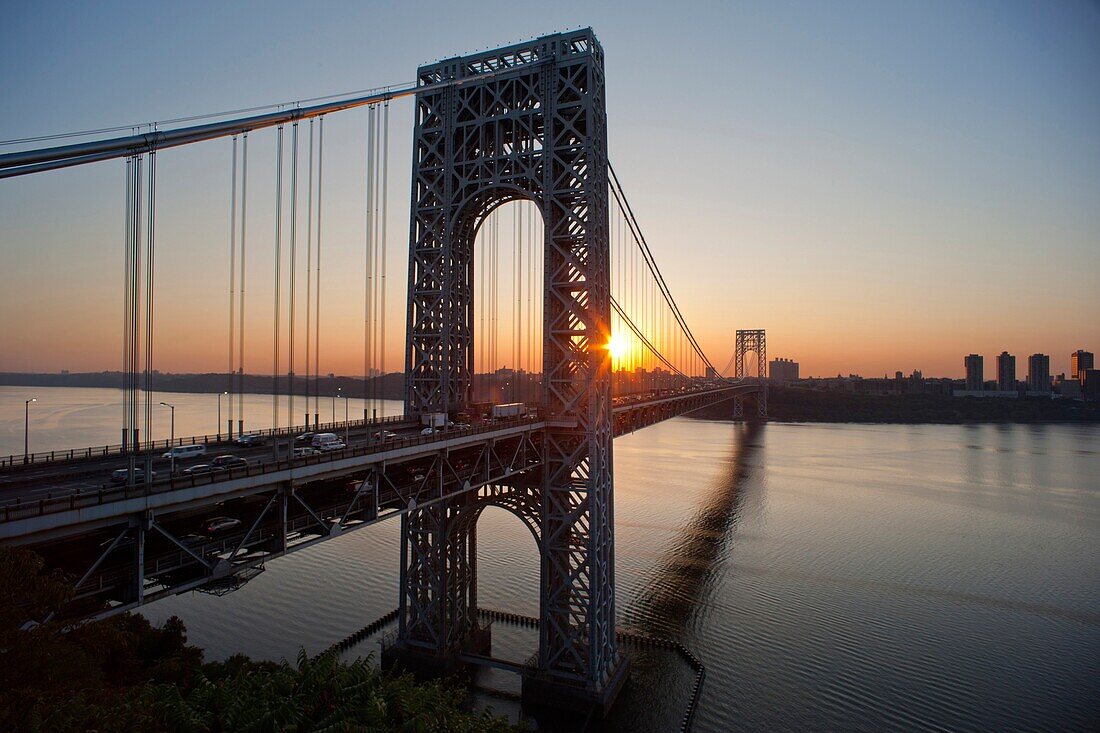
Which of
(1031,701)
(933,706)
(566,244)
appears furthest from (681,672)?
(566,244)

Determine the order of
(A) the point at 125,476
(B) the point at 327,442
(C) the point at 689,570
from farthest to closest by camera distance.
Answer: (C) the point at 689,570 → (B) the point at 327,442 → (A) the point at 125,476

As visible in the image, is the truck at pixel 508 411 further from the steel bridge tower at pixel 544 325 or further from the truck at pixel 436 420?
the truck at pixel 436 420

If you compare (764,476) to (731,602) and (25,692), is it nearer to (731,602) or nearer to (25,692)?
(731,602)

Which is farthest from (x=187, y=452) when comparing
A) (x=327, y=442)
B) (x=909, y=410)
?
(x=909, y=410)

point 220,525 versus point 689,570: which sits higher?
point 220,525

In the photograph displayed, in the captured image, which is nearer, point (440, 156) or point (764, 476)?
point (440, 156)

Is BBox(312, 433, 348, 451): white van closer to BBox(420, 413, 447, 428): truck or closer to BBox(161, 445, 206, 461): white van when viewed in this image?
BBox(161, 445, 206, 461): white van

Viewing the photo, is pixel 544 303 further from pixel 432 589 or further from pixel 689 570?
pixel 689 570
